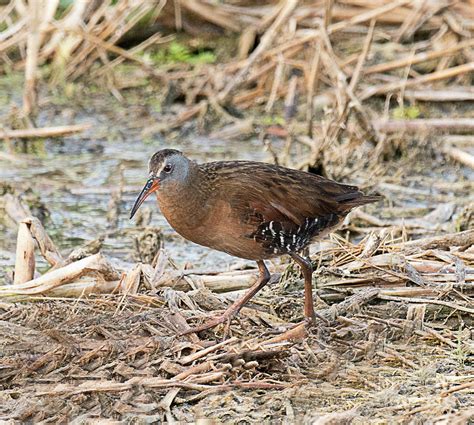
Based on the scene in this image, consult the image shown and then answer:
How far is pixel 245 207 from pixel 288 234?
27cm

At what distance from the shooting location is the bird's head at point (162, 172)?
5191 mm

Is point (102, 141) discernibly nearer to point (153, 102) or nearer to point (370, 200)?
point (153, 102)

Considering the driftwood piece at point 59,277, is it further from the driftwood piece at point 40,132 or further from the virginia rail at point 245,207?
the driftwood piece at point 40,132

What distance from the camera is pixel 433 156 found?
362 inches

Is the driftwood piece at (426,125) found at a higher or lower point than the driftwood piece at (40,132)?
higher

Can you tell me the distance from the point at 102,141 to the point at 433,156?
301 centimetres

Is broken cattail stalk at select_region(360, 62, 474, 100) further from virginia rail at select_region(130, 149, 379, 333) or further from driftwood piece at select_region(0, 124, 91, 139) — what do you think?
virginia rail at select_region(130, 149, 379, 333)

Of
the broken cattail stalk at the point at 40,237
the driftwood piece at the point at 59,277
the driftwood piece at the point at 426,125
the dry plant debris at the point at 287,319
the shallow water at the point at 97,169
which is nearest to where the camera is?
the dry plant debris at the point at 287,319

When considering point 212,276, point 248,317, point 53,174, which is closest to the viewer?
point 248,317

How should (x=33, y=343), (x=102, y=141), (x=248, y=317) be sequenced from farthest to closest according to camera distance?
(x=102, y=141) < (x=248, y=317) < (x=33, y=343)

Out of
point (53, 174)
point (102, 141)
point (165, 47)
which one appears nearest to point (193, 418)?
point (53, 174)

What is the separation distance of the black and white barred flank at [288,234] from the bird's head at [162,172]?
464mm

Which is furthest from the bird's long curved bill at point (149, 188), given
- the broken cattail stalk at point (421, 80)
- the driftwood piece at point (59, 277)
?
the broken cattail stalk at point (421, 80)

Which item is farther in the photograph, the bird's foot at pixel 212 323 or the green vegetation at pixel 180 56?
the green vegetation at pixel 180 56
